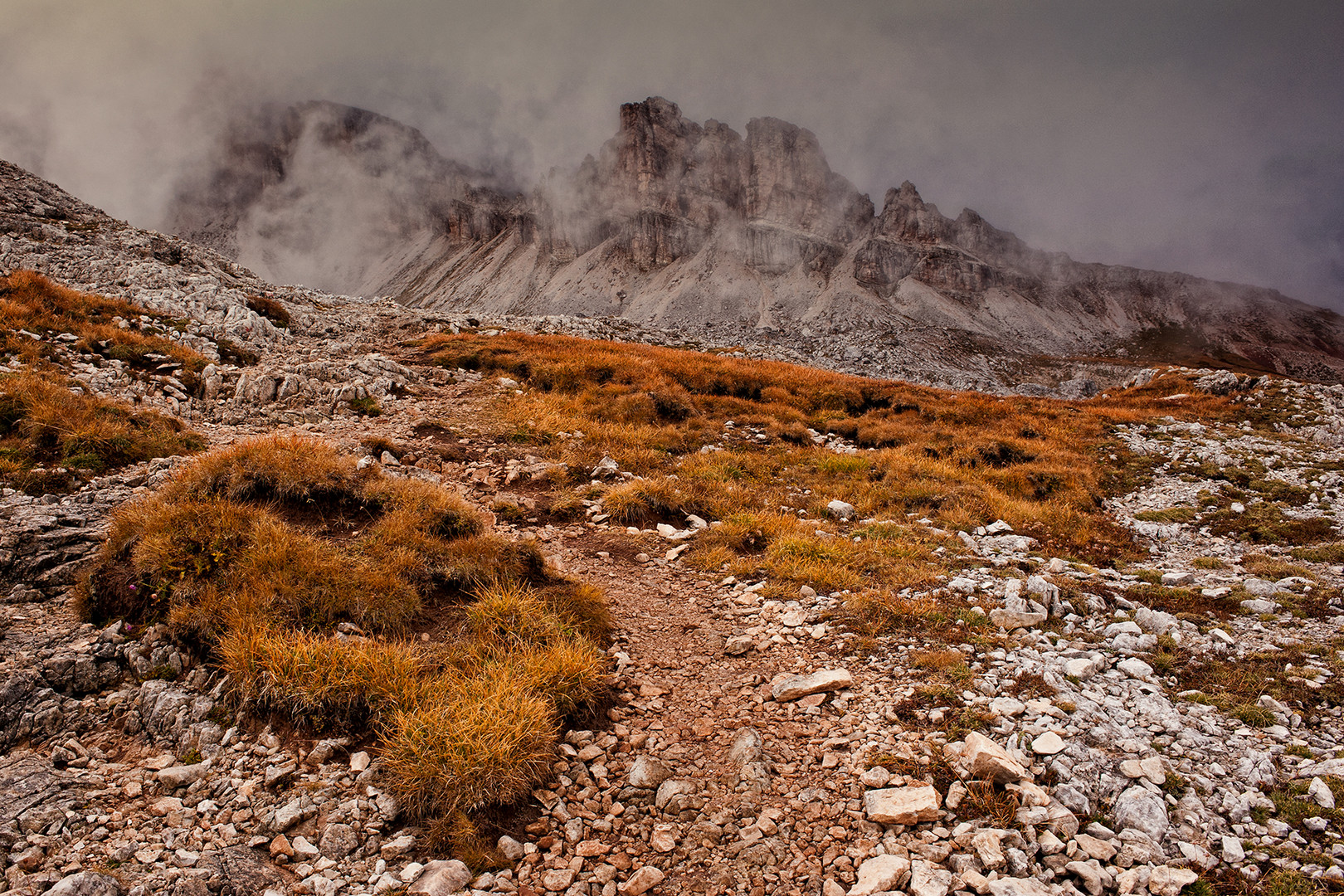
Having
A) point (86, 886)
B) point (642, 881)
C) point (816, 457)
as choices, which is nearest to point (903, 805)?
point (642, 881)

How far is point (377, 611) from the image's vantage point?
6098 millimetres

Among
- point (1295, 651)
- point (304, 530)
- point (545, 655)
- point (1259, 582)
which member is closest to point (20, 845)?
point (545, 655)

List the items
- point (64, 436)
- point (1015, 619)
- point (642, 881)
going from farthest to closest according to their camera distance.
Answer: point (64, 436) < point (1015, 619) < point (642, 881)

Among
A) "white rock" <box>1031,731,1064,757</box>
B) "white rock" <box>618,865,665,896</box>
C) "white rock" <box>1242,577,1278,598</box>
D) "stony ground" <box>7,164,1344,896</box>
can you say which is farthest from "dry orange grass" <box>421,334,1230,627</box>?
"white rock" <box>618,865,665,896</box>

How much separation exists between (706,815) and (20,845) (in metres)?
4.59

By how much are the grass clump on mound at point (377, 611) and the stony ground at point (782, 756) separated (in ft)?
1.01

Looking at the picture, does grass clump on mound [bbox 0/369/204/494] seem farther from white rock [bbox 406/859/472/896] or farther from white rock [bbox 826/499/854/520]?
white rock [bbox 826/499/854/520]

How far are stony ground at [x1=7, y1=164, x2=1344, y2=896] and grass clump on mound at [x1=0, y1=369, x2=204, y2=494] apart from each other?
0.99m

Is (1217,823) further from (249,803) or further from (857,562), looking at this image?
(249,803)

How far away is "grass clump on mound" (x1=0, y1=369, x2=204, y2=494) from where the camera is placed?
28.0 feet

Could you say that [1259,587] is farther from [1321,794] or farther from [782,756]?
[782,756]

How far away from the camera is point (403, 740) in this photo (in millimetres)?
4484

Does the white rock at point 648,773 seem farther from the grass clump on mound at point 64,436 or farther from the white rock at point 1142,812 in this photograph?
the grass clump on mound at point 64,436

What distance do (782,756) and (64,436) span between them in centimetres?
1267
